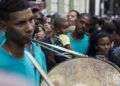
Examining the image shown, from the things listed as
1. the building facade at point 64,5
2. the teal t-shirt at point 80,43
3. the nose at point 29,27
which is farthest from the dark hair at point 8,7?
the building facade at point 64,5

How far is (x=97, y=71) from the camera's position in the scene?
434 centimetres

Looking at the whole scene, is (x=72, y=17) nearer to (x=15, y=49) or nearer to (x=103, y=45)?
(x=103, y=45)

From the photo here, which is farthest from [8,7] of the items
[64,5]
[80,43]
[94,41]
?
[64,5]

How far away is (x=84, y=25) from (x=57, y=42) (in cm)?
135

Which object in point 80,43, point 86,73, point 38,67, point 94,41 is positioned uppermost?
point 38,67

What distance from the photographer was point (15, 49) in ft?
11.3

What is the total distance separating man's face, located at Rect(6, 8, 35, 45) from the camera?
3402mm

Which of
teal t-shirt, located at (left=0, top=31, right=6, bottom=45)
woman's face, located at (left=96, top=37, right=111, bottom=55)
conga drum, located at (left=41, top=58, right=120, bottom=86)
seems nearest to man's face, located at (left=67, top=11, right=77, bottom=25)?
woman's face, located at (left=96, top=37, right=111, bottom=55)

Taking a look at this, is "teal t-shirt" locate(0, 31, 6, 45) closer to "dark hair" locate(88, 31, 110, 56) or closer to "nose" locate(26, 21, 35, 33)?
"nose" locate(26, 21, 35, 33)

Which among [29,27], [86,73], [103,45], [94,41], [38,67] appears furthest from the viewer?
[94,41]

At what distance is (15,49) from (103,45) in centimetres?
368

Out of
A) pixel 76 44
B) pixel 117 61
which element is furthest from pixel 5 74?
pixel 76 44

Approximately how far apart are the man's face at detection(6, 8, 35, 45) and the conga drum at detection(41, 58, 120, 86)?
2.37ft

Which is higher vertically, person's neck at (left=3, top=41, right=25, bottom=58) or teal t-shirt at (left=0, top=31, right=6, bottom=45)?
teal t-shirt at (left=0, top=31, right=6, bottom=45)
